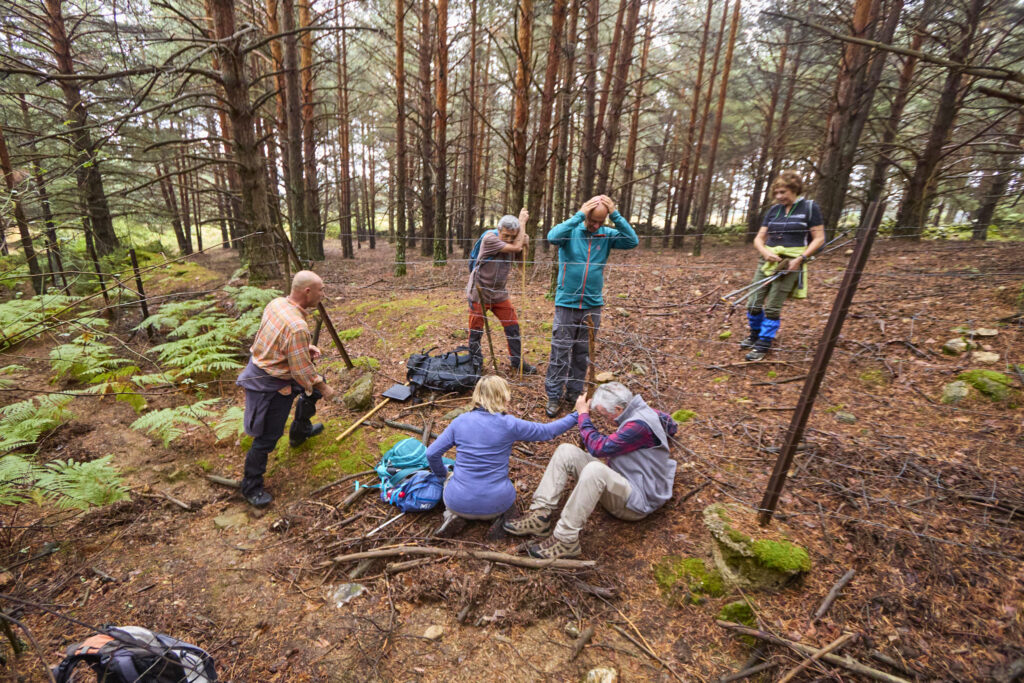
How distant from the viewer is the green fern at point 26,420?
3059 mm

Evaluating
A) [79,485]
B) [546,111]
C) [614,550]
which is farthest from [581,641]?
[546,111]

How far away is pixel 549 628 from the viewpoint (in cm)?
251

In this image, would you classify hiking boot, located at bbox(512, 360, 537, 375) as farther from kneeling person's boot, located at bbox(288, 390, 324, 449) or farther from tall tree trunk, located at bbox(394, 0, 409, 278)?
tall tree trunk, located at bbox(394, 0, 409, 278)

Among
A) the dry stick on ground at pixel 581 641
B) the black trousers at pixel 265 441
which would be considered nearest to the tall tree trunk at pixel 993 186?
the dry stick on ground at pixel 581 641

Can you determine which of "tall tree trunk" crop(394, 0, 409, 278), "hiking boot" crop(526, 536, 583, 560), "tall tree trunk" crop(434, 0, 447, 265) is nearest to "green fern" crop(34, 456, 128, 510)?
"hiking boot" crop(526, 536, 583, 560)

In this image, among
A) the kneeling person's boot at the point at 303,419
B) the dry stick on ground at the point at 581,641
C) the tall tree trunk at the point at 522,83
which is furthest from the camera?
the tall tree trunk at the point at 522,83

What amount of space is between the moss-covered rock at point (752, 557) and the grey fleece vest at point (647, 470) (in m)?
0.38

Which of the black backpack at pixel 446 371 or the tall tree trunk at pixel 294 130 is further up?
the tall tree trunk at pixel 294 130

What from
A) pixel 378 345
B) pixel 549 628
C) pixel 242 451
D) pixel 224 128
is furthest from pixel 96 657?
pixel 224 128

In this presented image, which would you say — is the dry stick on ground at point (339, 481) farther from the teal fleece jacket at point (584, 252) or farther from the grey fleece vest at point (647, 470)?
the teal fleece jacket at point (584, 252)

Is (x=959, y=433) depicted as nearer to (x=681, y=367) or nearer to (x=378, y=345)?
(x=681, y=367)

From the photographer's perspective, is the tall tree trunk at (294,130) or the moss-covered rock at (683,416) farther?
the tall tree trunk at (294,130)

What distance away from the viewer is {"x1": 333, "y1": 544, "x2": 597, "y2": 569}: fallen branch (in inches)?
106

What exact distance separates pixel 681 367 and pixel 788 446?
8.67 ft
